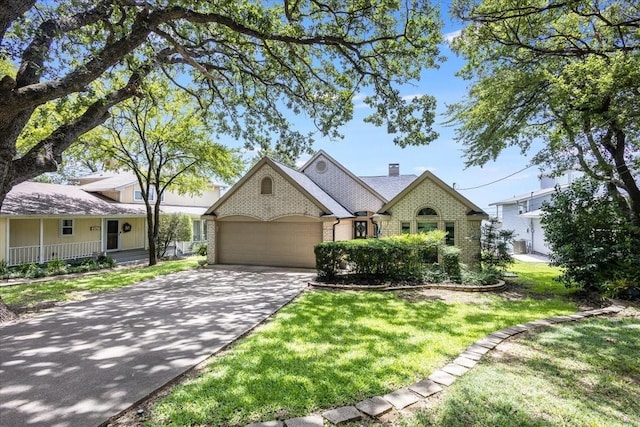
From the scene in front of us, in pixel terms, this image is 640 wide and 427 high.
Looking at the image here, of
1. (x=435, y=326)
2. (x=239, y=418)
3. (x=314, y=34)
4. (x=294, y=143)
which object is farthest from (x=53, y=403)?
(x=294, y=143)

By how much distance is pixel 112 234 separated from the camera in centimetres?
2159

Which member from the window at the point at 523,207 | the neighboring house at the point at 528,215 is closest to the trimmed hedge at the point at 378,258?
the neighboring house at the point at 528,215

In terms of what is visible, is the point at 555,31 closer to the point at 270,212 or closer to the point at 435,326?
the point at 435,326

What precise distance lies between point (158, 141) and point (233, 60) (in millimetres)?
7999

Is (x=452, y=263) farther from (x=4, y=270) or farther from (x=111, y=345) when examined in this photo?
(x=4, y=270)

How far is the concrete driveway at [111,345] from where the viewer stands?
13.0 ft

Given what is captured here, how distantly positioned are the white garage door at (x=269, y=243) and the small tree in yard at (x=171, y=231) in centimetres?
587

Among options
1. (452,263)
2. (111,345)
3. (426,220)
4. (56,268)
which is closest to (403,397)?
(111,345)

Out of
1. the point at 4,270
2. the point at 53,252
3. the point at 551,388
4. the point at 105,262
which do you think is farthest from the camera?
the point at 53,252

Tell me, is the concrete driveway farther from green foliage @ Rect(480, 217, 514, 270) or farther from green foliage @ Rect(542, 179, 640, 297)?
green foliage @ Rect(542, 179, 640, 297)

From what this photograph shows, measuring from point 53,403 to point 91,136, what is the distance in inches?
646

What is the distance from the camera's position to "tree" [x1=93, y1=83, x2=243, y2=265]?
16.4m

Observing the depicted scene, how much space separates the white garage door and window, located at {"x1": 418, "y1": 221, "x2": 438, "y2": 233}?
4948 mm

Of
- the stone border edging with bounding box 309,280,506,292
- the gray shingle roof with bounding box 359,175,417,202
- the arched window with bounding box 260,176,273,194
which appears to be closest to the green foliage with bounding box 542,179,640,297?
the stone border edging with bounding box 309,280,506,292
